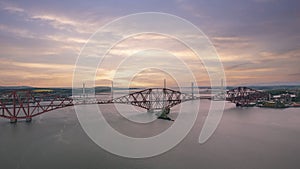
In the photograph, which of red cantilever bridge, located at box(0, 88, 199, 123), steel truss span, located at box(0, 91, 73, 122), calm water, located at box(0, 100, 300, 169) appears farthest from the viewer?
red cantilever bridge, located at box(0, 88, 199, 123)

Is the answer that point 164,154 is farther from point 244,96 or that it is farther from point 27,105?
point 244,96

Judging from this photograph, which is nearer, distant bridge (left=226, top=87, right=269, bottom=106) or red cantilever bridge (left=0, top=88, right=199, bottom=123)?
red cantilever bridge (left=0, top=88, right=199, bottom=123)

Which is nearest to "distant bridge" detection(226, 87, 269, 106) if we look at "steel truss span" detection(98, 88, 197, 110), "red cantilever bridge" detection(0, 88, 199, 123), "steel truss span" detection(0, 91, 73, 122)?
"red cantilever bridge" detection(0, 88, 199, 123)

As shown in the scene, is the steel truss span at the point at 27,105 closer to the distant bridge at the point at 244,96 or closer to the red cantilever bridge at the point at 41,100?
the red cantilever bridge at the point at 41,100

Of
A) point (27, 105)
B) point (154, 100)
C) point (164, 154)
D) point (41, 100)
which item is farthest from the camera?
point (154, 100)

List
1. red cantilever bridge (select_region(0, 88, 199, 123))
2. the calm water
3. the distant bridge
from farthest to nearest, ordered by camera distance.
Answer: the distant bridge < red cantilever bridge (select_region(0, 88, 199, 123)) < the calm water

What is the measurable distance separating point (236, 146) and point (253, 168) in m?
1.48

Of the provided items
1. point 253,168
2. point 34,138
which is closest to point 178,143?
point 253,168

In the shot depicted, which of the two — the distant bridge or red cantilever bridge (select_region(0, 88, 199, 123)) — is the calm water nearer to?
red cantilever bridge (select_region(0, 88, 199, 123))

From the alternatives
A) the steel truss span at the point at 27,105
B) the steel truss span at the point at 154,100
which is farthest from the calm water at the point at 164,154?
the steel truss span at the point at 154,100

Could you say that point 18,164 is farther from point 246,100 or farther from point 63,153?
point 246,100

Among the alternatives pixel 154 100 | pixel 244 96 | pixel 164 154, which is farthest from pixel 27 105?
pixel 244 96

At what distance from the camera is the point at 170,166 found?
4.16 meters

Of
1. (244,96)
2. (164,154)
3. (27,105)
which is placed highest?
(244,96)
